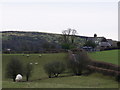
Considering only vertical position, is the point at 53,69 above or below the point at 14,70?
below

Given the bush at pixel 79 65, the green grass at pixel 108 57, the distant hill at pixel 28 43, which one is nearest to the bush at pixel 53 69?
the bush at pixel 79 65

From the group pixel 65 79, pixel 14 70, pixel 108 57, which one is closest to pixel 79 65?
pixel 65 79

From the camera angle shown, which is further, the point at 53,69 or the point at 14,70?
the point at 53,69

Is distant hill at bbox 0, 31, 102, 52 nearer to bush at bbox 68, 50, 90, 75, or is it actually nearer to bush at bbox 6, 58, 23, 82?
bush at bbox 68, 50, 90, 75

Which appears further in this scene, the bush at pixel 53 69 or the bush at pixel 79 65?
the bush at pixel 79 65

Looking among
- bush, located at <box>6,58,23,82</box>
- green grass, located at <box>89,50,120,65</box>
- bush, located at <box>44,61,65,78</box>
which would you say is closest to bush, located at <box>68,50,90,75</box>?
bush, located at <box>44,61,65,78</box>

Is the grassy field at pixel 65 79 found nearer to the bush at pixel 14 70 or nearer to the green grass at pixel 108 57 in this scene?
the bush at pixel 14 70

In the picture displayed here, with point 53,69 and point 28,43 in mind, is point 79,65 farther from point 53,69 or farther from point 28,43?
point 28,43

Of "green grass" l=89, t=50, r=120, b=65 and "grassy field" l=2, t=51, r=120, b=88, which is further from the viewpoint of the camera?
"green grass" l=89, t=50, r=120, b=65

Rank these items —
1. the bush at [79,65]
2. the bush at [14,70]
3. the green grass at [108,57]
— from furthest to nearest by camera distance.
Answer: the green grass at [108,57], the bush at [79,65], the bush at [14,70]

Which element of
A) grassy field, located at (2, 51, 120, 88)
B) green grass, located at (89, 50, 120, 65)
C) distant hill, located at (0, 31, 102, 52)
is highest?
distant hill, located at (0, 31, 102, 52)

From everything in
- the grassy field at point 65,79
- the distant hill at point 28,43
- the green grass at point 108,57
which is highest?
the distant hill at point 28,43

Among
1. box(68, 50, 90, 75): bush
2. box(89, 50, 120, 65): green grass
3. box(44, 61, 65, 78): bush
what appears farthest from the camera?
box(89, 50, 120, 65): green grass

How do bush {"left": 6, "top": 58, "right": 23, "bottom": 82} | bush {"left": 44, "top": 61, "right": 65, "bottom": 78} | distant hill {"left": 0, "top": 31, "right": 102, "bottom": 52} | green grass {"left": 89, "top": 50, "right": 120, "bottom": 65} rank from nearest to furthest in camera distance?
bush {"left": 6, "top": 58, "right": 23, "bottom": 82} < bush {"left": 44, "top": 61, "right": 65, "bottom": 78} < green grass {"left": 89, "top": 50, "right": 120, "bottom": 65} < distant hill {"left": 0, "top": 31, "right": 102, "bottom": 52}
